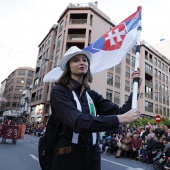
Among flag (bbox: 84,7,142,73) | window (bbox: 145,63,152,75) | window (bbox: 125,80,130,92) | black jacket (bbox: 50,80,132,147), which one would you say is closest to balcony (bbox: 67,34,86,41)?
window (bbox: 125,80,130,92)

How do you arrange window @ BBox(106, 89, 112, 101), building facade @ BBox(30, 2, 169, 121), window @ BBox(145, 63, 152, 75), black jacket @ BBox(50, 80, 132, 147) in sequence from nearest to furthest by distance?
1. black jacket @ BBox(50, 80, 132, 147)
2. building facade @ BBox(30, 2, 169, 121)
3. window @ BBox(106, 89, 112, 101)
4. window @ BBox(145, 63, 152, 75)

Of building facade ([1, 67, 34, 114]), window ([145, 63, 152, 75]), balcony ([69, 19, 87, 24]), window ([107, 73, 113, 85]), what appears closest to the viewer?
balcony ([69, 19, 87, 24])

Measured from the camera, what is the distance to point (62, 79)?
2.16 metres

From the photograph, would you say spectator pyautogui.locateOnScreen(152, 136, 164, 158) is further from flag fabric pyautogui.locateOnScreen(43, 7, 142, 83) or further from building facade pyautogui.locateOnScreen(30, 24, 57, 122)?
building facade pyautogui.locateOnScreen(30, 24, 57, 122)

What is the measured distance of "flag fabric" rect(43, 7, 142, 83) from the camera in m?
3.82

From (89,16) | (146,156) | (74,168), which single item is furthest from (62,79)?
(89,16)

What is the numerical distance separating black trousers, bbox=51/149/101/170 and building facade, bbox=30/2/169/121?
29202 millimetres

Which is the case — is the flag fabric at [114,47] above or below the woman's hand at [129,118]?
above

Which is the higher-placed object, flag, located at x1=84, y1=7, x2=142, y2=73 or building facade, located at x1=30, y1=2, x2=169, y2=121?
building facade, located at x1=30, y1=2, x2=169, y2=121

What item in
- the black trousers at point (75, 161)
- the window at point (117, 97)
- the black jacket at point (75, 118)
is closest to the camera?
the black jacket at point (75, 118)

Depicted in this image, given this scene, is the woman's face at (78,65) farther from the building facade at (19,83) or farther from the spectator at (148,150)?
the building facade at (19,83)

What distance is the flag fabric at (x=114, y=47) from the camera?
3.82m

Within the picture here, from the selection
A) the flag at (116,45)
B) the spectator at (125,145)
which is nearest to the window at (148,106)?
the spectator at (125,145)

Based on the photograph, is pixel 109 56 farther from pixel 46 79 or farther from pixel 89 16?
pixel 89 16
